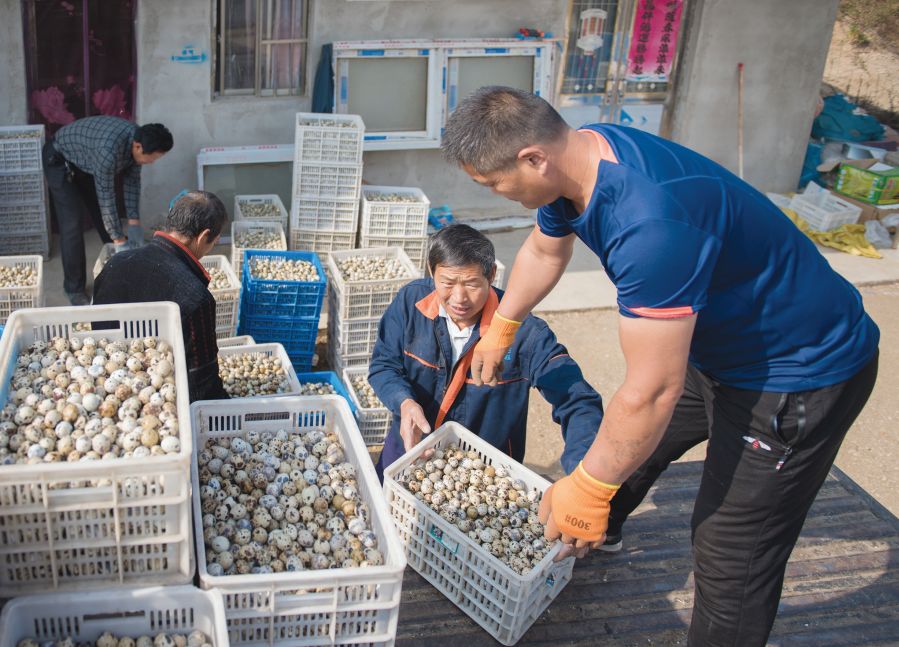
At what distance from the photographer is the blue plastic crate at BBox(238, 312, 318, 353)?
589 cm

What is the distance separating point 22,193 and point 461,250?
17.9 ft

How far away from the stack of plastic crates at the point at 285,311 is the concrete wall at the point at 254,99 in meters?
2.49

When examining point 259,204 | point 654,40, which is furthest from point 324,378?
point 654,40

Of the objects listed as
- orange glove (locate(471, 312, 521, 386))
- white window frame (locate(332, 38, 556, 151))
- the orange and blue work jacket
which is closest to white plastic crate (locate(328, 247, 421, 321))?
the orange and blue work jacket

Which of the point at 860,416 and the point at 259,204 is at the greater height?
the point at 259,204

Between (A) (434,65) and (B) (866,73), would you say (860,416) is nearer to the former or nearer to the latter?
(A) (434,65)

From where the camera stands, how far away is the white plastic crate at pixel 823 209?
9.89 metres

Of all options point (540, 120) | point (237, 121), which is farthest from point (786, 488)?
point (237, 121)

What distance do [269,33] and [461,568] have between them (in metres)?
6.46

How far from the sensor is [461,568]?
301 centimetres

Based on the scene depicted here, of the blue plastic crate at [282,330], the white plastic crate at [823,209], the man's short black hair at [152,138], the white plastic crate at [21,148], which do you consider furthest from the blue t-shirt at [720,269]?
the white plastic crate at [823,209]

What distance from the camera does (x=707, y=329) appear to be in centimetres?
252

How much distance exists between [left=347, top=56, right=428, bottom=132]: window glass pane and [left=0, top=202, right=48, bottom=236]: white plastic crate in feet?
9.85

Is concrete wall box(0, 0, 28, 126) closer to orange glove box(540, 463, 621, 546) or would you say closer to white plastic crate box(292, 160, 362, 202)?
white plastic crate box(292, 160, 362, 202)
